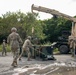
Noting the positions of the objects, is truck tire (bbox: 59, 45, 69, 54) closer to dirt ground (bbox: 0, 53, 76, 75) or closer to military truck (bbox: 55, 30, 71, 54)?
military truck (bbox: 55, 30, 71, 54)

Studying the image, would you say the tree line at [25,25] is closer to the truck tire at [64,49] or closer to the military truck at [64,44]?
the military truck at [64,44]

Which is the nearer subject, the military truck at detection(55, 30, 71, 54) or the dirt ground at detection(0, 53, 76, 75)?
the dirt ground at detection(0, 53, 76, 75)

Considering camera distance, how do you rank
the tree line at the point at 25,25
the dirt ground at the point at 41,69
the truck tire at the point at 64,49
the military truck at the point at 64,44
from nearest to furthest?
the dirt ground at the point at 41,69
the truck tire at the point at 64,49
the military truck at the point at 64,44
the tree line at the point at 25,25

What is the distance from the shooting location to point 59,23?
5372cm

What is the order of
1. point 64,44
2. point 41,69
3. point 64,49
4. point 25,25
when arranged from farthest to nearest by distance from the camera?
1. point 25,25
2. point 64,44
3. point 64,49
4. point 41,69

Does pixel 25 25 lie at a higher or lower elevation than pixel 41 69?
higher

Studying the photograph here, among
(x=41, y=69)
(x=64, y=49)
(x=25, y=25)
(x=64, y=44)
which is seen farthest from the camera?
(x=25, y=25)

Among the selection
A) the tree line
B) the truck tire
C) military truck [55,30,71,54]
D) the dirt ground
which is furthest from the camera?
the tree line

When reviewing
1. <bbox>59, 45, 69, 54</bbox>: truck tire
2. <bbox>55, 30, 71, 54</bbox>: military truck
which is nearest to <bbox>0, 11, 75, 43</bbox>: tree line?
<bbox>55, 30, 71, 54</bbox>: military truck

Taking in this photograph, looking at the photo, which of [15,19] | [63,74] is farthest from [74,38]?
[15,19]

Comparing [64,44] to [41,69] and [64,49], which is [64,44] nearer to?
[64,49]

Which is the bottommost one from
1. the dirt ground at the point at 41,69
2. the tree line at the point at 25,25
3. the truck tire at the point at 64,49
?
the dirt ground at the point at 41,69

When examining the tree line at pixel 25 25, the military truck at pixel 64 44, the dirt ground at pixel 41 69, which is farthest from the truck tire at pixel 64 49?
the tree line at pixel 25 25

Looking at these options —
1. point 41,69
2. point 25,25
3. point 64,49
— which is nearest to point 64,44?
point 64,49
